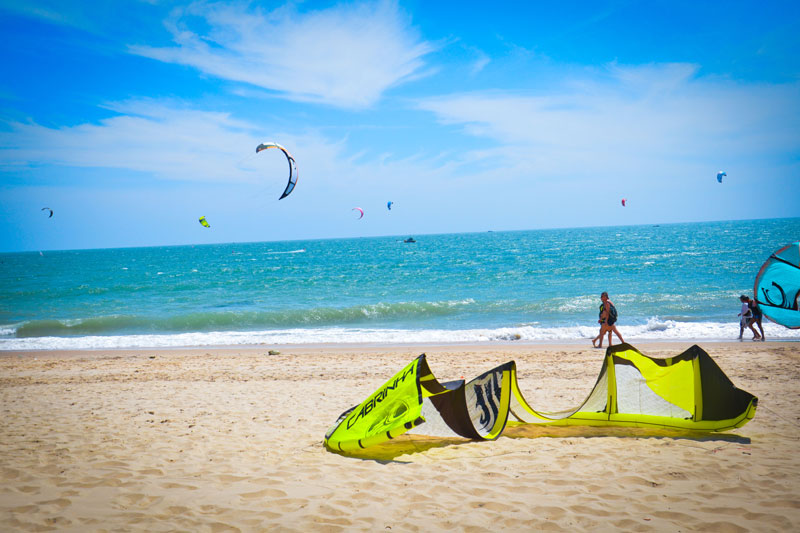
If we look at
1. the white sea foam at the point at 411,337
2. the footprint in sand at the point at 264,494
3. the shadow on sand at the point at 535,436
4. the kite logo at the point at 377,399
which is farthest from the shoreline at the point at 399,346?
the footprint in sand at the point at 264,494

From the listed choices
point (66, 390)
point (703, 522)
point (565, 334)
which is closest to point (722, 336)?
point (565, 334)

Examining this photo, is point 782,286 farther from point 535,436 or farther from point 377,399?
point 377,399

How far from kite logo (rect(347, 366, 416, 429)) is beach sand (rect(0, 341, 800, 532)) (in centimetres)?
43

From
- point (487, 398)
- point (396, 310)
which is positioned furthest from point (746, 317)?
point (396, 310)

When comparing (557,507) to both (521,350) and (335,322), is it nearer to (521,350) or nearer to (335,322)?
(521,350)

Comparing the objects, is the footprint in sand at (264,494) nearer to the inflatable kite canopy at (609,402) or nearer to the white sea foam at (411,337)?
the inflatable kite canopy at (609,402)

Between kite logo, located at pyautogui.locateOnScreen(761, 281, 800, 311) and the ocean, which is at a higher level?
kite logo, located at pyautogui.locateOnScreen(761, 281, 800, 311)

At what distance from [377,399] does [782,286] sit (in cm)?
436

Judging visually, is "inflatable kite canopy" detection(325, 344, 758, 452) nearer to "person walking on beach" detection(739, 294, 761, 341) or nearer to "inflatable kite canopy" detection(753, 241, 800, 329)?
"inflatable kite canopy" detection(753, 241, 800, 329)

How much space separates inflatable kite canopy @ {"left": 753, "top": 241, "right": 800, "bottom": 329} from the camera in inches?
184

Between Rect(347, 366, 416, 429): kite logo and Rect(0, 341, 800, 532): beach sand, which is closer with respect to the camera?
Rect(0, 341, 800, 532): beach sand

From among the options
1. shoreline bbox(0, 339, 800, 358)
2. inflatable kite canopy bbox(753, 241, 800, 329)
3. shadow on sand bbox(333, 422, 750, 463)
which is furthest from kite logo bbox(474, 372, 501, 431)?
shoreline bbox(0, 339, 800, 358)

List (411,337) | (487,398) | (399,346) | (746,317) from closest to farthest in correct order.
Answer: (487,398), (746,317), (399,346), (411,337)

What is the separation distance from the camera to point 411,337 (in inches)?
566
